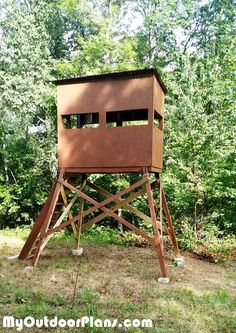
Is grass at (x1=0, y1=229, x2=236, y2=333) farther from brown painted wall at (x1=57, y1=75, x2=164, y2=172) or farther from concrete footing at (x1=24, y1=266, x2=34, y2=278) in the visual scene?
brown painted wall at (x1=57, y1=75, x2=164, y2=172)

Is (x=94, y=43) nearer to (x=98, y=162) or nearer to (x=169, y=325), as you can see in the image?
(x=98, y=162)

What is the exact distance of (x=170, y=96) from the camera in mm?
14531

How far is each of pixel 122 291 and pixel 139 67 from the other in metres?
11.5

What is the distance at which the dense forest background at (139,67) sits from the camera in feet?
37.9

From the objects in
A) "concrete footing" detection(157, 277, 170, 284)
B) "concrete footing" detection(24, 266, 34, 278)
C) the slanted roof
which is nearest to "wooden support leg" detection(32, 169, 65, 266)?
"concrete footing" detection(24, 266, 34, 278)

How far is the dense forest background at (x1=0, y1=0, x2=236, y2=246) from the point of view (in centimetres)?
1156

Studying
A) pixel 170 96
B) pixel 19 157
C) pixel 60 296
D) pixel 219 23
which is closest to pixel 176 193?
pixel 170 96

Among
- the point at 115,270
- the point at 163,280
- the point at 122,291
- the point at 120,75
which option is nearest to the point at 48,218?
the point at 115,270

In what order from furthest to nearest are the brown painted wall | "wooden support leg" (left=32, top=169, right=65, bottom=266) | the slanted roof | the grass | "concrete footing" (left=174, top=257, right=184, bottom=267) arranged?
"concrete footing" (left=174, top=257, right=184, bottom=267) → "wooden support leg" (left=32, top=169, right=65, bottom=266) → the brown painted wall → the slanted roof → the grass

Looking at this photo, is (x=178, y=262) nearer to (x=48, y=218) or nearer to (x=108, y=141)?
(x=48, y=218)

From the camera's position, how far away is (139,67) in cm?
1554

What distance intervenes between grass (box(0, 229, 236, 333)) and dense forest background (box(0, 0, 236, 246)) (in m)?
3.27

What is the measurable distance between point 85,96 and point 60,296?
14.9ft

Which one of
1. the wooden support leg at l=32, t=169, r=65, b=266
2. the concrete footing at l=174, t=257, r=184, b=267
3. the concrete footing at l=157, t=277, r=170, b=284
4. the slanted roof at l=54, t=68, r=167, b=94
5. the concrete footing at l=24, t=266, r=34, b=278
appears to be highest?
the slanted roof at l=54, t=68, r=167, b=94
